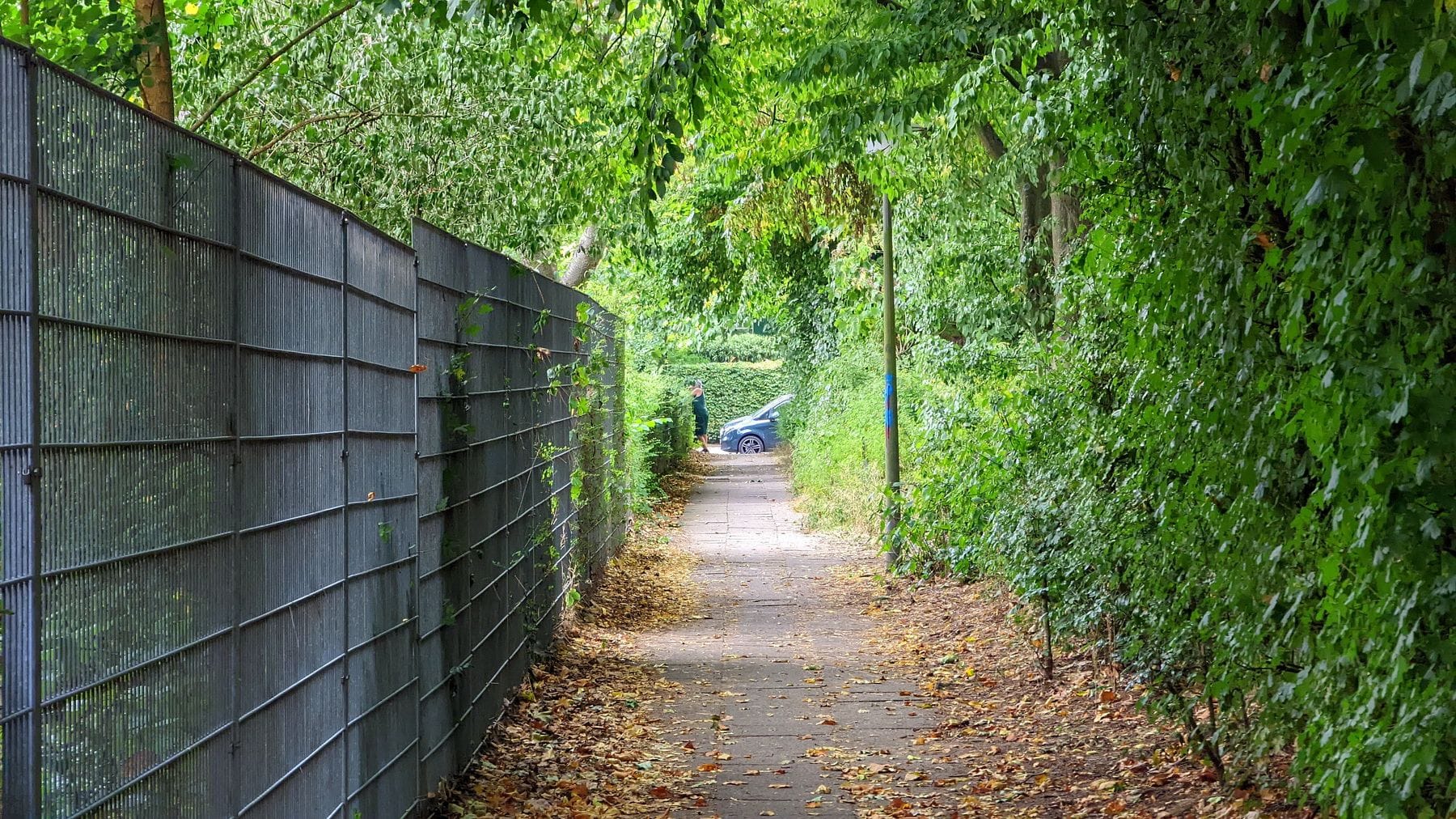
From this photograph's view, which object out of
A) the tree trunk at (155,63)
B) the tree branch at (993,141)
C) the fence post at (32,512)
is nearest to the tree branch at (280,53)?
the tree trunk at (155,63)

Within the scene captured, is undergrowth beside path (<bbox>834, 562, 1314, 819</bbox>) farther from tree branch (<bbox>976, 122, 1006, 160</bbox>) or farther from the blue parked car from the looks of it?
the blue parked car

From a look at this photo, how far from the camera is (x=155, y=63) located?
22.9 ft

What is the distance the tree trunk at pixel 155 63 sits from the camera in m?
6.66

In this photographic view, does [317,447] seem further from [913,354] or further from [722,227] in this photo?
[722,227]

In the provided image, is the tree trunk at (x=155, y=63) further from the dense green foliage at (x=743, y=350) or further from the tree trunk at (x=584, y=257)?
the dense green foliage at (x=743, y=350)

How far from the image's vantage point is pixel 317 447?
14.9 feet

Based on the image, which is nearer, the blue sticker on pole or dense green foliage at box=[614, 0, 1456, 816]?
dense green foliage at box=[614, 0, 1456, 816]

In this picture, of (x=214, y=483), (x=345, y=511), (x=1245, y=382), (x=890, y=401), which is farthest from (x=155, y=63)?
(x=890, y=401)

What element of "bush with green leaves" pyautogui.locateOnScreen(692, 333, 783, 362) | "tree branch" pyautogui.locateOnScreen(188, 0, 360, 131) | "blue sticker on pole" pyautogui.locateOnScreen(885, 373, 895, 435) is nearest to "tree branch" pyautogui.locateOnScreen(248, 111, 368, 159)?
"tree branch" pyautogui.locateOnScreen(188, 0, 360, 131)

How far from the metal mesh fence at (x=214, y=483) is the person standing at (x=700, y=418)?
30.2 metres

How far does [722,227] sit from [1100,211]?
16.3 m

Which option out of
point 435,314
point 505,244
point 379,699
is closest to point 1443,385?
point 379,699

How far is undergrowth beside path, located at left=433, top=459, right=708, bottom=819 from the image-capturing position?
6.66 meters

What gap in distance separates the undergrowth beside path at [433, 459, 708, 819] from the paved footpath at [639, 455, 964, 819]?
0.20 metres
